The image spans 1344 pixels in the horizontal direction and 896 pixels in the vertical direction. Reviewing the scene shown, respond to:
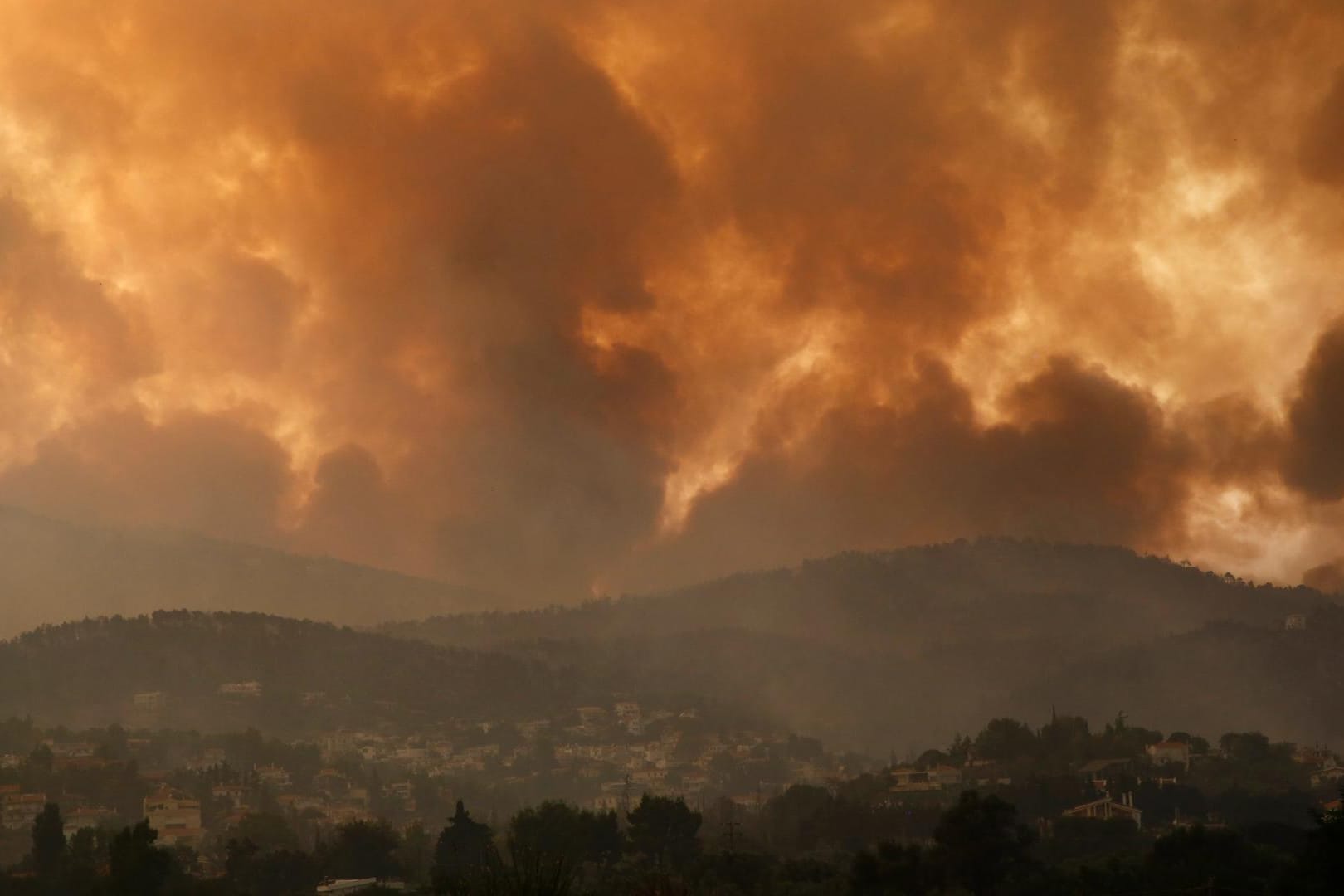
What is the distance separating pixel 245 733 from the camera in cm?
19550

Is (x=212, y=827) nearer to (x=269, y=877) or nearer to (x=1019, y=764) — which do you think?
(x=269, y=877)

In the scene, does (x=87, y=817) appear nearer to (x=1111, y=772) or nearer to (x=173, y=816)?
(x=173, y=816)

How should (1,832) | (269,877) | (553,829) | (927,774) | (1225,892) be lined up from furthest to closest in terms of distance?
(927,774) < (1,832) < (553,829) < (269,877) < (1225,892)

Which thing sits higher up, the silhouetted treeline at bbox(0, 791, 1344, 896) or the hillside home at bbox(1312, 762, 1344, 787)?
the hillside home at bbox(1312, 762, 1344, 787)

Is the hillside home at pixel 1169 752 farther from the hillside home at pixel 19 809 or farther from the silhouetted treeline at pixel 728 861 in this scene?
the hillside home at pixel 19 809

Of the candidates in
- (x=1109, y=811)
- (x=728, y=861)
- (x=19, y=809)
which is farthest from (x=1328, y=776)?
(x=19, y=809)

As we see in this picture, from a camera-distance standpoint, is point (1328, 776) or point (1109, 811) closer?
point (1109, 811)

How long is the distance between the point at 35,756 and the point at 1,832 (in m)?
29.5

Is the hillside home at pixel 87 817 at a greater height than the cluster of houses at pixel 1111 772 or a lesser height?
greater

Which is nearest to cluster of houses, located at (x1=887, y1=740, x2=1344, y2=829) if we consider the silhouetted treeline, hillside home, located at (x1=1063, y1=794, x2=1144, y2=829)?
hillside home, located at (x1=1063, y1=794, x2=1144, y2=829)

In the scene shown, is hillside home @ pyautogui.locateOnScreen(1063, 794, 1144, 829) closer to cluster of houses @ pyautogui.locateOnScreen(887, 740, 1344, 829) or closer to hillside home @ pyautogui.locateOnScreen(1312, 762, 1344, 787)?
cluster of houses @ pyautogui.locateOnScreen(887, 740, 1344, 829)

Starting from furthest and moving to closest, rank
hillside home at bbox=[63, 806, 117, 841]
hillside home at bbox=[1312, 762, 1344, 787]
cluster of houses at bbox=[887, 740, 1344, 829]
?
hillside home at bbox=[1312, 762, 1344, 787]
cluster of houses at bbox=[887, 740, 1344, 829]
hillside home at bbox=[63, 806, 117, 841]

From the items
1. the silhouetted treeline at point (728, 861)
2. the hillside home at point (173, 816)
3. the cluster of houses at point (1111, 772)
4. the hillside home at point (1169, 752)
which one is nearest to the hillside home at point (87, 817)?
the hillside home at point (173, 816)

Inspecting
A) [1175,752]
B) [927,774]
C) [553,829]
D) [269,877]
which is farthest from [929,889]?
[1175,752]
